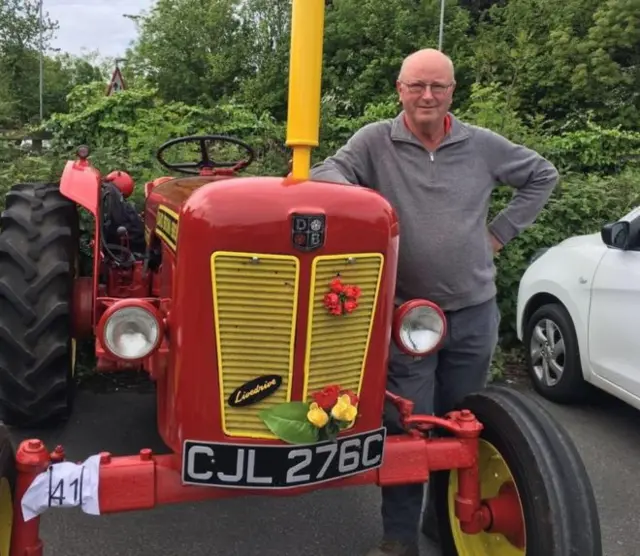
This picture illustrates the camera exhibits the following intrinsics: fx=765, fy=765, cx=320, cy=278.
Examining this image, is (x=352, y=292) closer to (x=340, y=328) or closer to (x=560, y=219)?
(x=340, y=328)

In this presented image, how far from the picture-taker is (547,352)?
16.3ft

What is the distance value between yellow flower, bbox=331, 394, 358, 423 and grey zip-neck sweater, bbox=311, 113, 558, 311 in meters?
0.79

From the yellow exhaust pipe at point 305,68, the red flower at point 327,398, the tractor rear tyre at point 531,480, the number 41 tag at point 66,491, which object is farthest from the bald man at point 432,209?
the number 41 tag at point 66,491

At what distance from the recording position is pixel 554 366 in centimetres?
491

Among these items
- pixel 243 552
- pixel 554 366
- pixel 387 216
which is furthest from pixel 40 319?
pixel 554 366

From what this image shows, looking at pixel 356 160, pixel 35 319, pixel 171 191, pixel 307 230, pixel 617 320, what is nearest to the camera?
pixel 307 230

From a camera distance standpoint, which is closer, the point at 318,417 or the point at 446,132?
the point at 318,417

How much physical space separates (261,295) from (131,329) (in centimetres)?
43

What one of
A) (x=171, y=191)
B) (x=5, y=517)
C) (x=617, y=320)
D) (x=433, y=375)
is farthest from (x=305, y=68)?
(x=617, y=320)

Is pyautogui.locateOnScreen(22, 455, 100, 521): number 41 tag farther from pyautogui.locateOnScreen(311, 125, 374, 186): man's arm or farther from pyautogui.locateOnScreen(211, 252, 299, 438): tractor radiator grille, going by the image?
pyautogui.locateOnScreen(311, 125, 374, 186): man's arm

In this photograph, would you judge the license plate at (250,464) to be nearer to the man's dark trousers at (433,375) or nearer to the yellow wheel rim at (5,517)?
the yellow wheel rim at (5,517)

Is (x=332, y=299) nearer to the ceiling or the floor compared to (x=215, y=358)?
nearer to the ceiling

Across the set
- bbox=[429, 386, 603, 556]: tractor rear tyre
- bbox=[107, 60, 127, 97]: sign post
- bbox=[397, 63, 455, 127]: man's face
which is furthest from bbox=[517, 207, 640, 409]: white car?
bbox=[107, 60, 127, 97]: sign post

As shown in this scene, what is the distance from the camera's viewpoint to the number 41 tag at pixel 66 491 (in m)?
2.20
